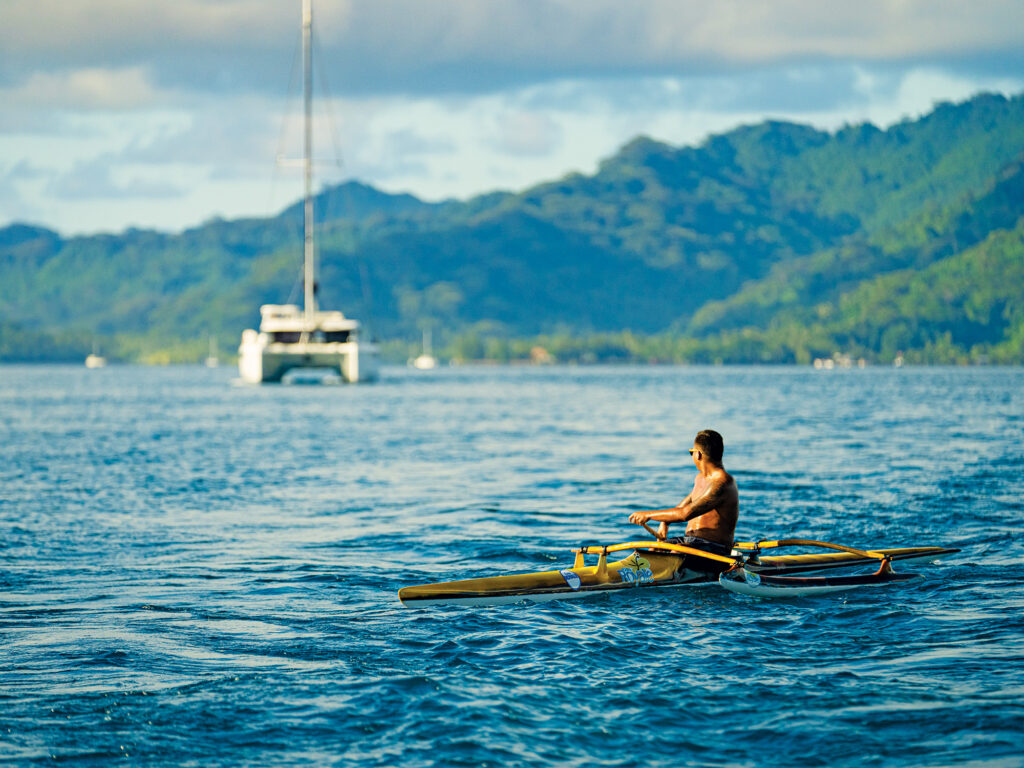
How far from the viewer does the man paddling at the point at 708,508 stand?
1529cm

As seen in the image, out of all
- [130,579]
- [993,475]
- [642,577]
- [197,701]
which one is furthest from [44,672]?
[993,475]

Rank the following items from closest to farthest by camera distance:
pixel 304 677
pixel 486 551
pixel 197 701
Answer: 1. pixel 197 701
2. pixel 304 677
3. pixel 486 551

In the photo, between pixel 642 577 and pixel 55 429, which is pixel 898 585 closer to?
pixel 642 577

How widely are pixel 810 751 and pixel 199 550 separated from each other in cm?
1317

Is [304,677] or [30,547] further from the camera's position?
[30,547]

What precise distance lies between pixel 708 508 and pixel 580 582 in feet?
6.41

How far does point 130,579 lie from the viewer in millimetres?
17812

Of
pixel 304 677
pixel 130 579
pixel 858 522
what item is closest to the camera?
pixel 304 677

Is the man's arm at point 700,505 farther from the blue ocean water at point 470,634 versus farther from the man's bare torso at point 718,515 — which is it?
the blue ocean water at point 470,634

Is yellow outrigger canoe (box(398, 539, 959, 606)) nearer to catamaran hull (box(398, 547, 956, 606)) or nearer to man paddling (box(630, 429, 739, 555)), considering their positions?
catamaran hull (box(398, 547, 956, 606))

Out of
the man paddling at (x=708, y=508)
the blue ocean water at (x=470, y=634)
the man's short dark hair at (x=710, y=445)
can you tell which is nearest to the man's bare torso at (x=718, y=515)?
the man paddling at (x=708, y=508)

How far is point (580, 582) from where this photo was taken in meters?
15.7

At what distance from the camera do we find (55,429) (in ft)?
186

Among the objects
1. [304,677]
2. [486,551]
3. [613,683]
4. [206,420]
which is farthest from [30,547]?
[206,420]
